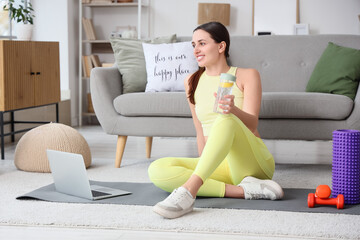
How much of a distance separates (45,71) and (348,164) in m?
2.90

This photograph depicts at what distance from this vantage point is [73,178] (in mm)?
2393

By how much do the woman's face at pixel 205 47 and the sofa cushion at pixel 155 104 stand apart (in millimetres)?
766

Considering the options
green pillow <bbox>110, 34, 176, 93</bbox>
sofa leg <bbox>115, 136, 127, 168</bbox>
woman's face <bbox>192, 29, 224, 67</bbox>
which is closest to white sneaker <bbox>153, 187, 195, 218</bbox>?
woman's face <bbox>192, 29, 224, 67</bbox>

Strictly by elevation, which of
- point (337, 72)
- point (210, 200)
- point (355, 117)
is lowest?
point (210, 200)

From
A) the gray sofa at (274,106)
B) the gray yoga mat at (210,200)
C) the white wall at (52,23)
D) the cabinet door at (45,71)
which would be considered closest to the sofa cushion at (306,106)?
the gray sofa at (274,106)

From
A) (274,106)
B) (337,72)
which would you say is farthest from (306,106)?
(337,72)

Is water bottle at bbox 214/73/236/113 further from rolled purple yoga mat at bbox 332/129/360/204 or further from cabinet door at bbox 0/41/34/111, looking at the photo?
cabinet door at bbox 0/41/34/111

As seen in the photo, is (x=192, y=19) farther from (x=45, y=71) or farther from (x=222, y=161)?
(x=222, y=161)

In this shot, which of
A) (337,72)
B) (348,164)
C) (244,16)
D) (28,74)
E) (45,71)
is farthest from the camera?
(244,16)

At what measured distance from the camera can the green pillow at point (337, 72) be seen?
10.7 feet

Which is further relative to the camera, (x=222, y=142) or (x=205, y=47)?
(x=205, y=47)

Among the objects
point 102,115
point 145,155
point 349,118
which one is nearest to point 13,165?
point 102,115

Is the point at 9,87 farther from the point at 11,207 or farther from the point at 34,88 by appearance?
the point at 11,207

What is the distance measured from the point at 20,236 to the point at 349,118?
2.03 metres
